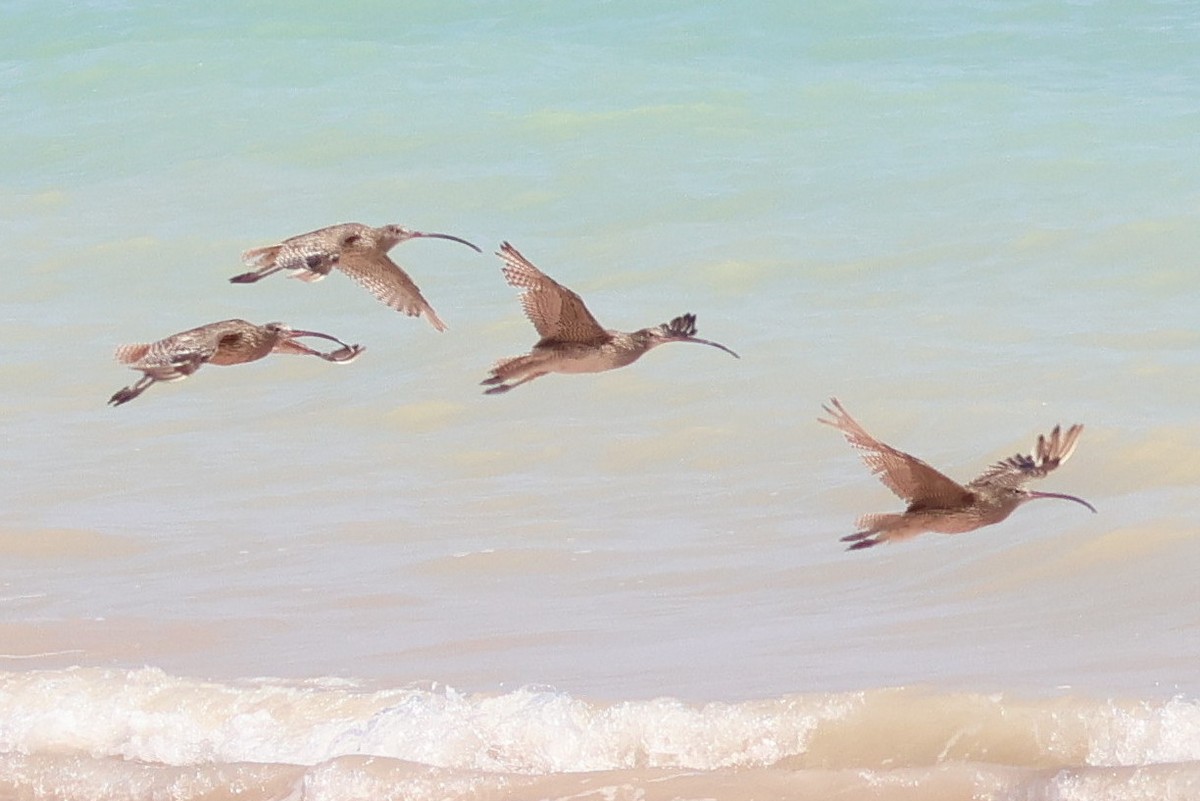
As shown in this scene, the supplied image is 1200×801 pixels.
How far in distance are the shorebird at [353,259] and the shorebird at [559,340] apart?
262mm

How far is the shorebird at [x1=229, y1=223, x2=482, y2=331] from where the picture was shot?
6.79m

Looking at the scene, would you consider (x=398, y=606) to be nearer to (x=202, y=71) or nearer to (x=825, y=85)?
(x=825, y=85)

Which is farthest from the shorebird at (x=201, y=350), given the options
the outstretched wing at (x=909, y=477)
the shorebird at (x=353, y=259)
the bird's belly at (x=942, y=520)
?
the bird's belly at (x=942, y=520)

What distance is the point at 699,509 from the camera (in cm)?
1187

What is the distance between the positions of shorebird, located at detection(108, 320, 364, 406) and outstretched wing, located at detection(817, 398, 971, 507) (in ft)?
4.54

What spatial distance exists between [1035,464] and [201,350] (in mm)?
2392

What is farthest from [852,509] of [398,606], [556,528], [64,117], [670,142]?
[64,117]

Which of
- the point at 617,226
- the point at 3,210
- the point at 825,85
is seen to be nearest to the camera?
the point at 617,226

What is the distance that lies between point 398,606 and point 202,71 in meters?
19.5

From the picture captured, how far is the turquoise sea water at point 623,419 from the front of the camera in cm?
797

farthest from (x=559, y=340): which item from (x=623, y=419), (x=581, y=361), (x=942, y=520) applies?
(x=623, y=419)

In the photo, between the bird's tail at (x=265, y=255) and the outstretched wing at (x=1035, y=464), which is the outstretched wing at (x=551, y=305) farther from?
the outstretched wing at (x=1035, y=464)

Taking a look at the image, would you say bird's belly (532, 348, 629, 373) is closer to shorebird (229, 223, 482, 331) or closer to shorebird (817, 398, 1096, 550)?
shorebird (229, 223, 482, 331)

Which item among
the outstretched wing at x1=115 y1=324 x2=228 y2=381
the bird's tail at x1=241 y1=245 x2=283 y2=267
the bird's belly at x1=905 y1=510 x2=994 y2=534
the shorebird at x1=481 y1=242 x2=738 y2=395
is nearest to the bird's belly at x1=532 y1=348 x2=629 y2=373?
the shorebird at x1=481 y1=242 x2=738 y2=395
